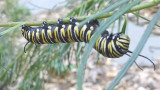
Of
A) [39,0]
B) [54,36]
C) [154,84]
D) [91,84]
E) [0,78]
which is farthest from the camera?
[39,0]

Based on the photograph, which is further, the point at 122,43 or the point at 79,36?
the point at 79,36

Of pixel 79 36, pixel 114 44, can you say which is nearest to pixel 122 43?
pixel 114 44

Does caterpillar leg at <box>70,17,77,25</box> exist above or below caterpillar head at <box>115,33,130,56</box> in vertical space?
above

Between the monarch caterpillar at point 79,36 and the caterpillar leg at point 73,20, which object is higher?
the caterpillar leg at point 73,20

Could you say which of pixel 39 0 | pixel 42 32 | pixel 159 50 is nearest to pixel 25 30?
pixel 42 32

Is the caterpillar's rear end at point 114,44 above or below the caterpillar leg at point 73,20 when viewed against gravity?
below

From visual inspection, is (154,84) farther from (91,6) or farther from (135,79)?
(91,6)

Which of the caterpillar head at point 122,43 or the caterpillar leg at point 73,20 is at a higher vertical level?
the caterpillar leg at point 73,20

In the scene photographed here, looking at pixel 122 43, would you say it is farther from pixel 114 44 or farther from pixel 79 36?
pixel 79 36
